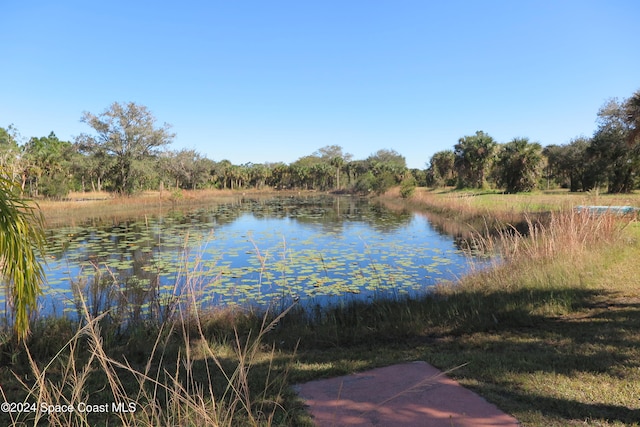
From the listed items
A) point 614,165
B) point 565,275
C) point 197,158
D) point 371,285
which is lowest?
point 371,285

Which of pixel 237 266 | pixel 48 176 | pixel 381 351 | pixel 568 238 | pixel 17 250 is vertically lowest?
pixel 237 266

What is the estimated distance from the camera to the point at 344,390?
10.5 ft

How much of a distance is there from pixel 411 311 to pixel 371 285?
252cm

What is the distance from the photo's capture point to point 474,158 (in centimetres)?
4028

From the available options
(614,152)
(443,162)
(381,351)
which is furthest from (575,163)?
(381,351)

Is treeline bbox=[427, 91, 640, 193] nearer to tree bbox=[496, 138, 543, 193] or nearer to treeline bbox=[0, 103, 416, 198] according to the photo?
tree bbox=[496, 138, 543, 193]

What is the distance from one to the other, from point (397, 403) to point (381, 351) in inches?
54.8

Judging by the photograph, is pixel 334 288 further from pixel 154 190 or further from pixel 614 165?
pixel 154 190

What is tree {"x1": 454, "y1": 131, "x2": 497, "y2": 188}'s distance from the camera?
130 feet

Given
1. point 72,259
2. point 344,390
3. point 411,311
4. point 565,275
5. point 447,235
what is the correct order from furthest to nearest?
point 447,235 < point 72,259 < point 565,275 < point 411,311 < point 344,390

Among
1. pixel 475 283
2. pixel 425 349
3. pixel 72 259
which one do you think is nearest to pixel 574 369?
pixel 425 349

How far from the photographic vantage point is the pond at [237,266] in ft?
19.4

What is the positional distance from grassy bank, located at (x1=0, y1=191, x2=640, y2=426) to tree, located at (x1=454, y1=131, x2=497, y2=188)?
34.5m

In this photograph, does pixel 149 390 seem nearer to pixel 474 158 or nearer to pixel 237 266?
pixel 237 266
